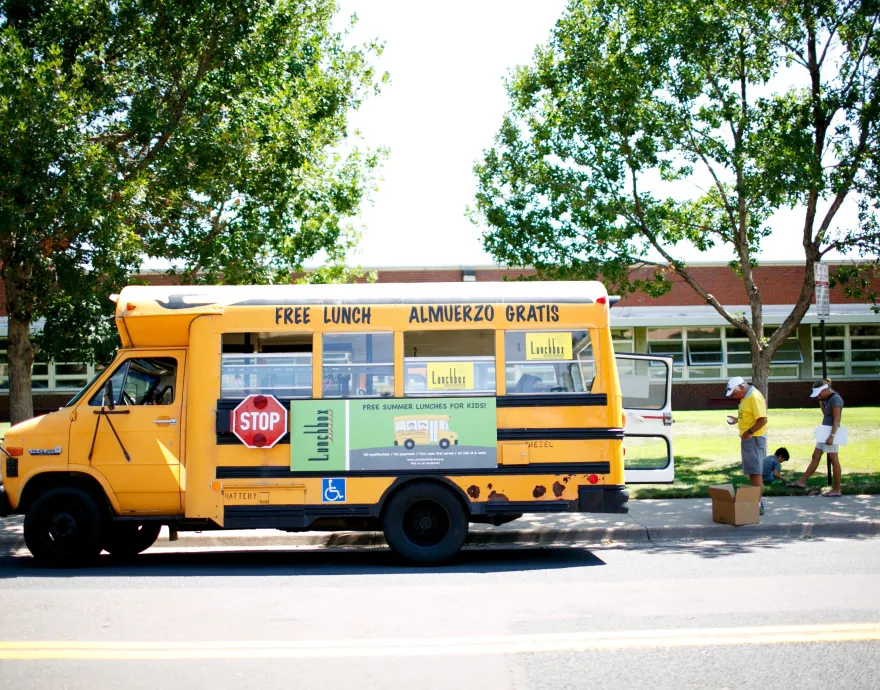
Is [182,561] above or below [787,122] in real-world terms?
below

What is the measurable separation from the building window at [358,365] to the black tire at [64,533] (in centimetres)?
277

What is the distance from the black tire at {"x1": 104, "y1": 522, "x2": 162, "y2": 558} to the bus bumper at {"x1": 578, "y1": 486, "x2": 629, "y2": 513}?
15.0 feet

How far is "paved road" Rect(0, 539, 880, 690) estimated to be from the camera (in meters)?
5.43

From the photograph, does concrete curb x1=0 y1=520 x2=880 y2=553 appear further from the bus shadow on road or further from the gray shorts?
the gray shorts

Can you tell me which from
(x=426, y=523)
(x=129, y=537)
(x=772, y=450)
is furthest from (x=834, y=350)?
(x=129, y=537)

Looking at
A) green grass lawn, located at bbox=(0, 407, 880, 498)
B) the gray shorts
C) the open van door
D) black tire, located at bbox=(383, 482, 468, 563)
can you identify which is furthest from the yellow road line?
green grass lawn, located at bbox=(0, 407, 880, 498)

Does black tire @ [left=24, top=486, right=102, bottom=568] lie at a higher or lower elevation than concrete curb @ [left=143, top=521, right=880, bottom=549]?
higher

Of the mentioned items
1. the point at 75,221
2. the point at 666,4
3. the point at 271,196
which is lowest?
the point at 75,221

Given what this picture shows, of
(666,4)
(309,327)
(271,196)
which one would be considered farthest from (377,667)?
(666,4)

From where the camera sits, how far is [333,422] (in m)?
9.30

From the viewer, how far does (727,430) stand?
23.8 meters

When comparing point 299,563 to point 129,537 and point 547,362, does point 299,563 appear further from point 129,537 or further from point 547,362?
point 547,362

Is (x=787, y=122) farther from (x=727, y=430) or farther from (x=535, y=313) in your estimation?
(x=727, y=430)

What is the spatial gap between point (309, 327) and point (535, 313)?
2420mm
